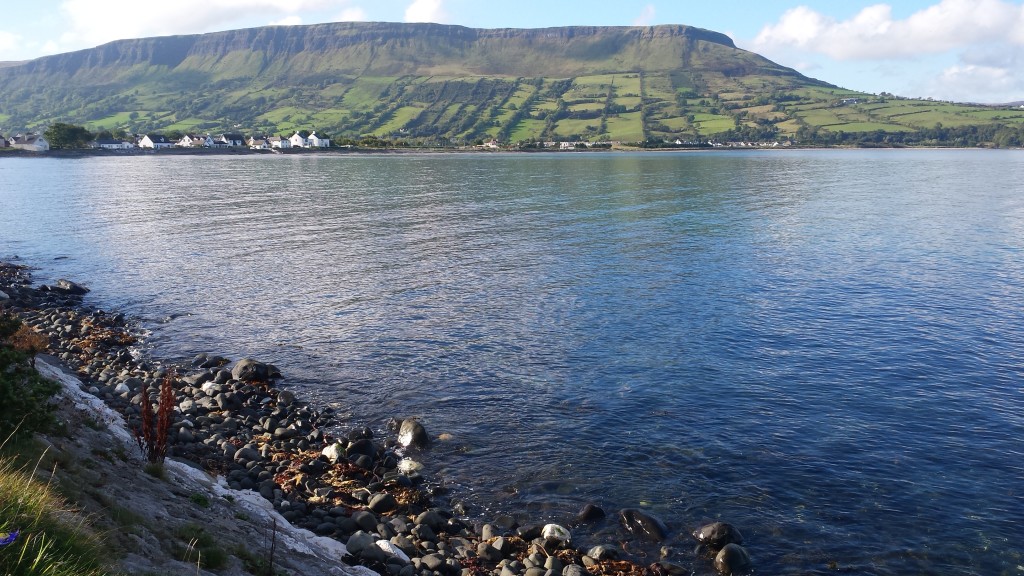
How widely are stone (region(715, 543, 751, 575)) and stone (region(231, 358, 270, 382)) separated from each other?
61.1 feet

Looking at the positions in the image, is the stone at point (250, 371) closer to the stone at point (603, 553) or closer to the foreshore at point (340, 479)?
the foreshore at point (340, 479)

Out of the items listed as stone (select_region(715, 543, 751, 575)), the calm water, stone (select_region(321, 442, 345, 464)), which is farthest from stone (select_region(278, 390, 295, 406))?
stone (select_region(715, 543, 751, 575))

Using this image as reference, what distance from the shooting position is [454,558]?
15258mm

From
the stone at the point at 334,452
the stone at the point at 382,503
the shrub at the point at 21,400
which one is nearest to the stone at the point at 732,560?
the stone at the point at 382,503

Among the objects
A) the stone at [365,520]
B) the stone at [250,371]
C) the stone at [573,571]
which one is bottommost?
the stone at [573,571]

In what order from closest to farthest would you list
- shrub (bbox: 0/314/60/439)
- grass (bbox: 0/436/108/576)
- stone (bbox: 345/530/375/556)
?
grass (bbox: 0/436/108/576) → shrub (bbox: 0/314/60/439) → stone (bbox: 345/530/375/556)

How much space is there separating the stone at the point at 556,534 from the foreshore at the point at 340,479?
3 cm

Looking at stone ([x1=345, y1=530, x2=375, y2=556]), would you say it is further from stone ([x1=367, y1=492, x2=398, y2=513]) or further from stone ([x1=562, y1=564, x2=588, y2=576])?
stone ([x1=562, y1=564, x2=588, y2=576])

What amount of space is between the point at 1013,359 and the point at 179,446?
105 ft

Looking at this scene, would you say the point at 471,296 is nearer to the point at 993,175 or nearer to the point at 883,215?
the point at 883,215

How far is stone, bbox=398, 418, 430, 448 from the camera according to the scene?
Answer: 21125mm

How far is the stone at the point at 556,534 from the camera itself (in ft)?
52.8

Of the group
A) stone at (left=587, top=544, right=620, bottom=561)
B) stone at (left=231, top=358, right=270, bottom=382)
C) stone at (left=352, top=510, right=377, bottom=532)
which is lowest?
stone at (left=587, top=544, right=620, bottom=561)

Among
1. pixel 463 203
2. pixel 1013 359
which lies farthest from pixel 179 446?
pixel 463 203
